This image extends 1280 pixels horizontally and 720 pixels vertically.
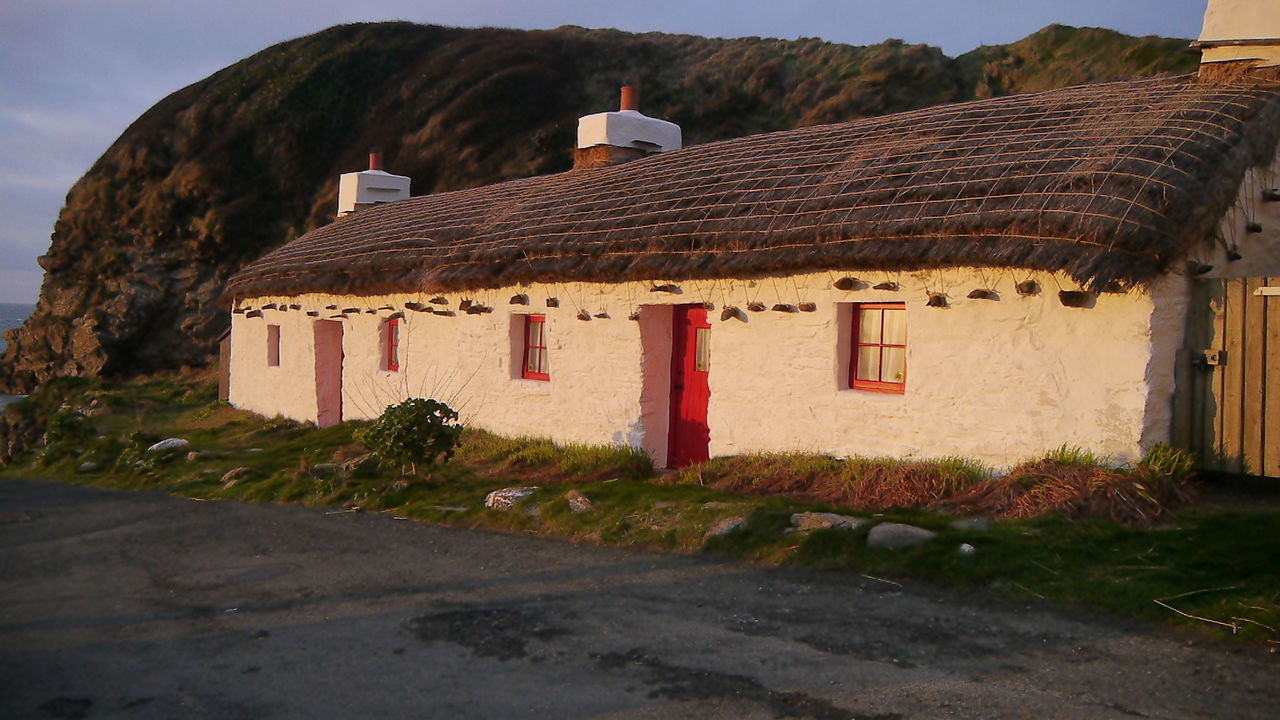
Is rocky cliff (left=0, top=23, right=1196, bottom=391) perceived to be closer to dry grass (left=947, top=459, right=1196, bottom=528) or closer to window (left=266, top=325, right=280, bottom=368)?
window (left=266, top=325, right=280, bottom=368)

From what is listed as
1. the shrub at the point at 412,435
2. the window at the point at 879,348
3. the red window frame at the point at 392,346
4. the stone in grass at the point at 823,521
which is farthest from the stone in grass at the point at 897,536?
the red window frame at the point at 392,346

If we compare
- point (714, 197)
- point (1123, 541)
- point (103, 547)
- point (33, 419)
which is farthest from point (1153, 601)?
point (33, 419)

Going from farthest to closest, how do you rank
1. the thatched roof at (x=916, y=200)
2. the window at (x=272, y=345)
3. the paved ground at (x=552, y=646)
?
the window at (x=272, y=345) < the thatched roof at (x=916, y=200) < the paved ground at (x=552, y=646)

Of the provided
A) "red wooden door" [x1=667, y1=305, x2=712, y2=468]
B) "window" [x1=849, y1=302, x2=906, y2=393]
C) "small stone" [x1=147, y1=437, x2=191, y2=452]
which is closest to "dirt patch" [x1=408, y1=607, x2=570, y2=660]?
"window" [x1=849, y1=302, x2=906, y2=393]

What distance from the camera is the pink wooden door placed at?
651 inches

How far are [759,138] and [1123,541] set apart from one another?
307 inches

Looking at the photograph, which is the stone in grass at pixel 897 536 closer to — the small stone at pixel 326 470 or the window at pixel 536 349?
the window at pixel 536 349

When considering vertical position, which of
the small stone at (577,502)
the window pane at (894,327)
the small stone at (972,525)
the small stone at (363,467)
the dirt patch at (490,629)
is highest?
the window pane at (894,327)

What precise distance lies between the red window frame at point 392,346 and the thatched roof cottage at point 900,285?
2.58 ft

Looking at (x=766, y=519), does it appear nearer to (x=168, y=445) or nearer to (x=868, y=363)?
(x=868, y=363)

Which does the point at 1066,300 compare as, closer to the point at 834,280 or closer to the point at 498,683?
the point at 834,280

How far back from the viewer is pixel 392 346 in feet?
50.0

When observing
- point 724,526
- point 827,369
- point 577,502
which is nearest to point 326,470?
point 577,502

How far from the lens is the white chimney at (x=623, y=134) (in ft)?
50.3
